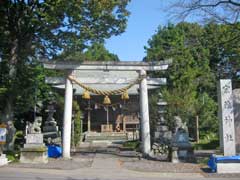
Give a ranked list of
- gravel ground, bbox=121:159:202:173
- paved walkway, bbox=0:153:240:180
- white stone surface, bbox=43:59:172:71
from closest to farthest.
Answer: paved walkway, bbox=0:153:240:180, gravel ground, bbox=121:159:202:173, white stone surface, bbox=43:59:172:71

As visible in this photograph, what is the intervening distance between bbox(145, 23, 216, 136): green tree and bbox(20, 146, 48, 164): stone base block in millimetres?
10474

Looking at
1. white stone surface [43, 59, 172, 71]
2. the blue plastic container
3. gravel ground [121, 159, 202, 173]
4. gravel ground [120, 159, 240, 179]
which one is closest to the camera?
gravel ground [120, 159, 240, 179]

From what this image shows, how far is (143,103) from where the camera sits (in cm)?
2380

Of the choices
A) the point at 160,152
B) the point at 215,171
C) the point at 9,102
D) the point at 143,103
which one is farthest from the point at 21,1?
the point at 215,171

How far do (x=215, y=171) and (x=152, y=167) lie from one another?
3.01 m

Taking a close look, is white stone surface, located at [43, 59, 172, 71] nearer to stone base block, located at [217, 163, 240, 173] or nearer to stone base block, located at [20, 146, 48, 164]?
stone base block, located at [20, 146, 48, 164]

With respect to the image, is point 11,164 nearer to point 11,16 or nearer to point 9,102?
point 9,102

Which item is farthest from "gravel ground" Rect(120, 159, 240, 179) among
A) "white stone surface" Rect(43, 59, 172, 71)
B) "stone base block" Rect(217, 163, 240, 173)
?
"white stone surface" Rect(43, 59, 172, 71)

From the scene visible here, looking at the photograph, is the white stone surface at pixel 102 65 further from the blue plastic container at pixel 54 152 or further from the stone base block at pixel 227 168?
the stone base block at pixel 227 168

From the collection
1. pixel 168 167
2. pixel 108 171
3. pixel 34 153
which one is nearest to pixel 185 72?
pixel 168 167

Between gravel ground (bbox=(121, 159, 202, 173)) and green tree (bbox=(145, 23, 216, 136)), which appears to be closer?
gravel ground (bbox=(121, 159, 202, 173))

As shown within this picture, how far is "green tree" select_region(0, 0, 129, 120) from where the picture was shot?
23.4 m

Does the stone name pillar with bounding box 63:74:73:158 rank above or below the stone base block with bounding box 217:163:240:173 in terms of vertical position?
above

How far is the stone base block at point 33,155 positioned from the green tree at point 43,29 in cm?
523
